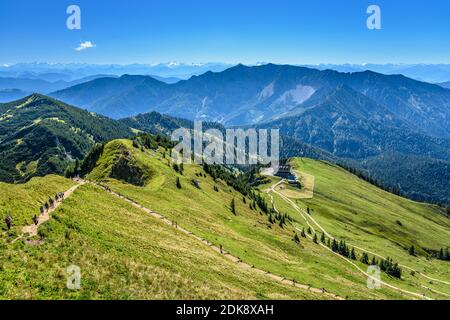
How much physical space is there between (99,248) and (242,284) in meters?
22.0

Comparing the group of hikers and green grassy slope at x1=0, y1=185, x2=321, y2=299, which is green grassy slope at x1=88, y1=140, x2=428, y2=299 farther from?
the group of hikers

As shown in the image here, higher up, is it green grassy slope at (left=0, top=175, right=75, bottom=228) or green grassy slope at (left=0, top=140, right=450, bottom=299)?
green grassy slope at (left=0, top=175, right=75, bottom=228)

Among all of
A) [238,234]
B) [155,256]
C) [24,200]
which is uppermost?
[24,200]

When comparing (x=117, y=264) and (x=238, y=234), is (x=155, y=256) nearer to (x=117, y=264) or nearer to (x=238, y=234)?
(x=117, y=264)

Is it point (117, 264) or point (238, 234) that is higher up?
point (117, 264)

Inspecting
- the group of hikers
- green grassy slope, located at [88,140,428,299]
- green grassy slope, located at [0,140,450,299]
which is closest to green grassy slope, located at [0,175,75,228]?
the group of hikers

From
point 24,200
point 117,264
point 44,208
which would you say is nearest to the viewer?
point 117,264

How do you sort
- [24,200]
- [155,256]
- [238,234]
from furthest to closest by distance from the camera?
[238,234], [24,200], [155,256]

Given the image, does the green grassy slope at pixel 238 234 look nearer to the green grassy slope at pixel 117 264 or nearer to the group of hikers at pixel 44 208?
the green grassy slope at pixel 117 264

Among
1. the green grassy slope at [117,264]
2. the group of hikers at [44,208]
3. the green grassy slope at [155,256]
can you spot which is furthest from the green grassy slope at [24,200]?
the green grassy slope at [117,264]

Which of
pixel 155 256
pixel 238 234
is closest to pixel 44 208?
pixel 155 256

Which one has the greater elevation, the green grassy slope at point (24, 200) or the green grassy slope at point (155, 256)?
the green grassy slope at point (24, 200)
